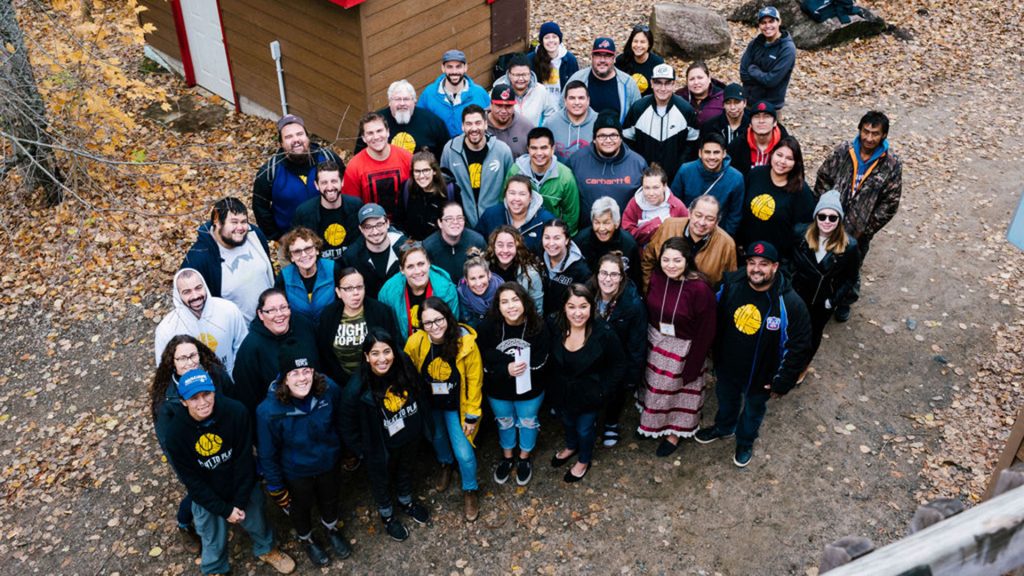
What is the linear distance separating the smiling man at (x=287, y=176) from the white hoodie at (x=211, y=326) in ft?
4.49

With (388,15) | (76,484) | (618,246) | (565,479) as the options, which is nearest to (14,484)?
(76,484)

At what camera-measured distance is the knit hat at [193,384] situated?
5.20 m

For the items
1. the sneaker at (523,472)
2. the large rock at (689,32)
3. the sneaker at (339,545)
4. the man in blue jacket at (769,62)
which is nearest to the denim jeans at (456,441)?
the sneaker at (523,472)

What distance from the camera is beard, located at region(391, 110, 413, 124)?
27.0ft

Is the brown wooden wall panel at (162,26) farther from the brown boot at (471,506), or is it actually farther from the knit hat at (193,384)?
the brown boot at (471,506)

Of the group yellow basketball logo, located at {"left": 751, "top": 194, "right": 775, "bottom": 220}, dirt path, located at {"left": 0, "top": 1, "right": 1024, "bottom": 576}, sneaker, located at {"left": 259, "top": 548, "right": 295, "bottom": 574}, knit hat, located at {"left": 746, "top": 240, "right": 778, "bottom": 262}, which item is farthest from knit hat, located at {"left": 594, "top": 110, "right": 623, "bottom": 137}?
sneaker, located at {"left": 259, "top": 548, "right": 295, "bottom": 574}

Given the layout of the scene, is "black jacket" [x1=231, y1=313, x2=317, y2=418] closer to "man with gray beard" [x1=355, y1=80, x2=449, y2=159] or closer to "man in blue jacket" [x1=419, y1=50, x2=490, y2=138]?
"man with gray beard" [x1=355, y1=80, x2=449, y2=159]

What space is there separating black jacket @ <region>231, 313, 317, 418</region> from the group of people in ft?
0.05

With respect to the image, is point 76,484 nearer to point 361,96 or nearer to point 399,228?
point 399,228

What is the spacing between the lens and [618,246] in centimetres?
676

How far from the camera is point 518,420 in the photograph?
21.8 ft

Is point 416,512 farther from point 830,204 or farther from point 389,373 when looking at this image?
point 830,204

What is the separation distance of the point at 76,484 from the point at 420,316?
3.56m

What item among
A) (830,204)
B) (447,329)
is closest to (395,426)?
(447,329)
